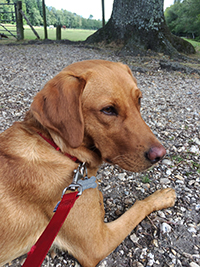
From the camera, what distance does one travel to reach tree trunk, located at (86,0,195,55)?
402 inches

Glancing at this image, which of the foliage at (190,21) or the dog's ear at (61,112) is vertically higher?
the foliage at (190,21)

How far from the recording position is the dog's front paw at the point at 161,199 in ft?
9.34

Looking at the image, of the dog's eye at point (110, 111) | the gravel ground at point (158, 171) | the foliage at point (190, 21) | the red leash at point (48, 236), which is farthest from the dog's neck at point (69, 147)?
the foliage at point (190, 21)

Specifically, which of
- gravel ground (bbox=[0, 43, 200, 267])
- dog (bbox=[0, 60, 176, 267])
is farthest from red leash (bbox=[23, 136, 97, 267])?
gravel ground (bbox=[0, 43, 200, 267])

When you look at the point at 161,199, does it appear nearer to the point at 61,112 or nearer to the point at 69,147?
the point at 69,147

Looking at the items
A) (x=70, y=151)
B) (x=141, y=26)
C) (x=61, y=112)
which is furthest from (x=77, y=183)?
(x=141, y=26)

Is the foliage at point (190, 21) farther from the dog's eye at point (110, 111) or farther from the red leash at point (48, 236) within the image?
the red leash at point (48, 236)

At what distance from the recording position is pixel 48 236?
1.43 m

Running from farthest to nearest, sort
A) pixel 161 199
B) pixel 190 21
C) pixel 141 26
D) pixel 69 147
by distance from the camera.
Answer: pixel 190 21 < pixel 141 26 < pixel 161 199 < pixel 69 147

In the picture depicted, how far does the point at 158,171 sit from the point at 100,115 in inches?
81.1

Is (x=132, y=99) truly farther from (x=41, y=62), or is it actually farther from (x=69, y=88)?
(x=41, y=62)

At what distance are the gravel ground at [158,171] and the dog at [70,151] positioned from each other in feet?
1.92

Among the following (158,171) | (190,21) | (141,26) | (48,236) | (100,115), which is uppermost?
(190,21)

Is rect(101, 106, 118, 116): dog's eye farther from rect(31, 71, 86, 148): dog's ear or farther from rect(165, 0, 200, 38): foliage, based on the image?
rect(165, 0, 200, 38): foliage
